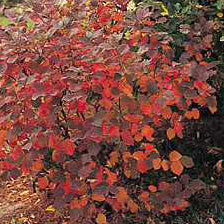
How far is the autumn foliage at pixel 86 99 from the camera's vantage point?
2.93 metres

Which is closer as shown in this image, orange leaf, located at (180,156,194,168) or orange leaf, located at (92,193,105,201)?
orange leaf, located at (92,193,105,201)

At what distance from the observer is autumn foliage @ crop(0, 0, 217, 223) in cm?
293

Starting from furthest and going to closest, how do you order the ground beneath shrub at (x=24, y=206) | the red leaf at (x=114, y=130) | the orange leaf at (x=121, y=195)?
the ground beneath shrub at (x=24, y=206), the orange leaf at (x=121, y=195), the red leaf at (x=114, y=130)

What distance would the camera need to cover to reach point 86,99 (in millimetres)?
3006

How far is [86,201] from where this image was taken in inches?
122

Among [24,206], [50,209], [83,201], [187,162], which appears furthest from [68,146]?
[24,206]

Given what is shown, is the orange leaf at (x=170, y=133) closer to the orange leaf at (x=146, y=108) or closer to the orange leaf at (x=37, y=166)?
the orange leaf at (x=146, y=108)

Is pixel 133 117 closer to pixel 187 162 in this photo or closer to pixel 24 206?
pixel 187 162

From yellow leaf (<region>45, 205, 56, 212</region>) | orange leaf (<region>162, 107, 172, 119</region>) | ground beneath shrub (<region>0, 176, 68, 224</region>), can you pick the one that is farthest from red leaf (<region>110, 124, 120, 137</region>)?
yellow leaf (<region>45, 205, 56, 212</region>)

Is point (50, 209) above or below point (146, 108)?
below

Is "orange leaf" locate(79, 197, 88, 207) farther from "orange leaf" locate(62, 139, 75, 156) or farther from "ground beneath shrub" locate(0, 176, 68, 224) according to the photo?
"ground beneath shrub" locate(0, 176, 68, 224)

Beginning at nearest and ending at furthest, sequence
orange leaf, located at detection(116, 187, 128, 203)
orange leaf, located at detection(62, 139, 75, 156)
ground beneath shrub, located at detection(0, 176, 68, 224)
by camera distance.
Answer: orange leaf, located at detection(62, 139, 75, 156), orange leaf, located at detection(116, 187, 128, 203), ground beneath shrub, located at detection(0, 176, 68, 224)

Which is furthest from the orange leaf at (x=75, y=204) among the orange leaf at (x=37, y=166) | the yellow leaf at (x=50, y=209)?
the yellow leaf at (x=50, y=209)

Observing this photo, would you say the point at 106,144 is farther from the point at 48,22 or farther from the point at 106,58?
the point at 48,22
